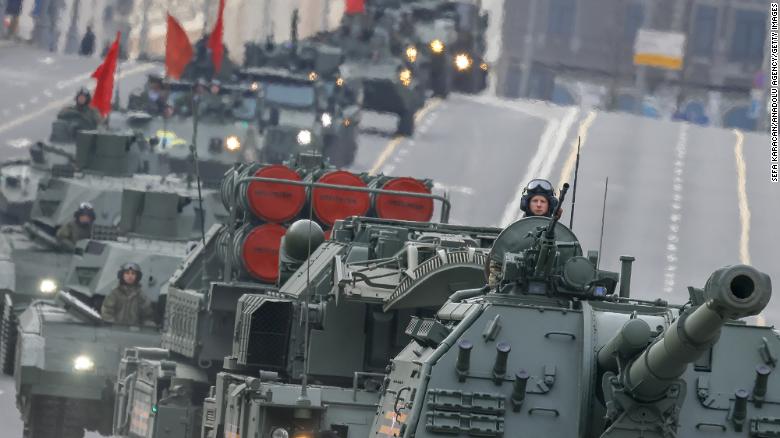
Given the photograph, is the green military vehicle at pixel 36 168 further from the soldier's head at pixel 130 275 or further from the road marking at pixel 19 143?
the road marking at pixel 19 143

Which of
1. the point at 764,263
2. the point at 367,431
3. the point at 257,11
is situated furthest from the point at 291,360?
the point at 257,11

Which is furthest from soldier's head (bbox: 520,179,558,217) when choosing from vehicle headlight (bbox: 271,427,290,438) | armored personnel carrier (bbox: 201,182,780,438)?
vehicle headlight (bbox: 271,427,290,438)

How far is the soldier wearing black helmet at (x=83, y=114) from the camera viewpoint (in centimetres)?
5455

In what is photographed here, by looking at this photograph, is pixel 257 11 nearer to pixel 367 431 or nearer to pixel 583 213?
pixel 583 213

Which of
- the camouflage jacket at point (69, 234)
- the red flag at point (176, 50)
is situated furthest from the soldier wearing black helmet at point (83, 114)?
the camouflage jacket at point (69, 234)

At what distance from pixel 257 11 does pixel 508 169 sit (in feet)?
144

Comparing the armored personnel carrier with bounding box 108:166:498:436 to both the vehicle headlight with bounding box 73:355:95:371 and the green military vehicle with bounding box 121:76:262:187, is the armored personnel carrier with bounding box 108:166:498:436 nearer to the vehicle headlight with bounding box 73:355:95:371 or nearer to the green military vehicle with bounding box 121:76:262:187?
the vehicle headlight with bounding box 73:355:95:371

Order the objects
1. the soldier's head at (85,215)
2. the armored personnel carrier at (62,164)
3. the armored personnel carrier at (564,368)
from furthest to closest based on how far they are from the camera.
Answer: the armored personnel carrier at (62,164), the soldier's head at (85,215), the armored personnel carrier at (564,368)

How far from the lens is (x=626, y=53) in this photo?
134125mm

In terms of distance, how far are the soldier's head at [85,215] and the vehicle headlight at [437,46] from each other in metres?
35.8

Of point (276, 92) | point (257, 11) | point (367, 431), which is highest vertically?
point (257, 11)

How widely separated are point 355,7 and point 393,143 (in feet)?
24.8

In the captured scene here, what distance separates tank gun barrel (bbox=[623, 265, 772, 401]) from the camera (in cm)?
1366

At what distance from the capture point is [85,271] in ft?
119
